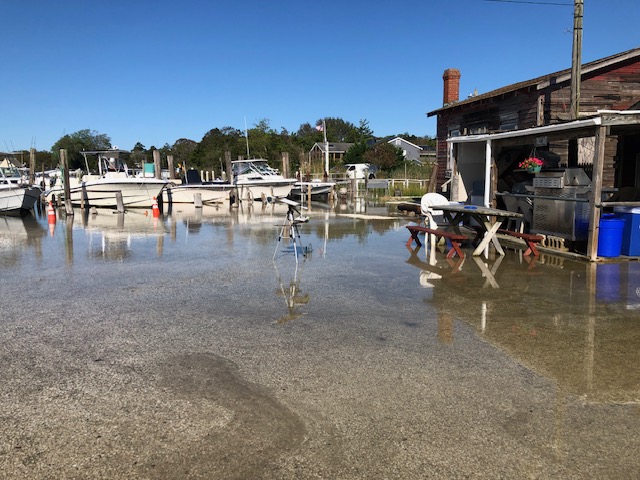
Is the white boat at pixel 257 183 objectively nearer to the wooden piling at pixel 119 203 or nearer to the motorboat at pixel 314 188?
the motorboat at pixel 314 188

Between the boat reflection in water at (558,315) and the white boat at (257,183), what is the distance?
20050mm

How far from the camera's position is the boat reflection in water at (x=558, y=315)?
14.9 feet

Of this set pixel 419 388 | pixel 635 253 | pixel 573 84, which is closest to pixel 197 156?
pixel 573 84

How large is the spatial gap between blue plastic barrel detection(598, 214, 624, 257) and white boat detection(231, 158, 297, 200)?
20.5 meters

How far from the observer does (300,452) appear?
3.29 meters

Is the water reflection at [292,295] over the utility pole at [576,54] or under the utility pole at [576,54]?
under

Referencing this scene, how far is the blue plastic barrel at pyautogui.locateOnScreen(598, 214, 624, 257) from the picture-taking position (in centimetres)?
1005

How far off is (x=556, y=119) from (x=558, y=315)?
13180 millimetres

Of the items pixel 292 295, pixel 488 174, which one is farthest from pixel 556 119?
pixel 292 295

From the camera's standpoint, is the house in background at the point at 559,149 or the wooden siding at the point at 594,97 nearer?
the house in background at the point at 559,149

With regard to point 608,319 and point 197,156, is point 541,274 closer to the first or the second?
point 608,319

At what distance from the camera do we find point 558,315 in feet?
21.0

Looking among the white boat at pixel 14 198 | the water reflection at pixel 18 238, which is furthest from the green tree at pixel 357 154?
the water reflection at pixel 18 238

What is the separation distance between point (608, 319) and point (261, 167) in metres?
26.4
